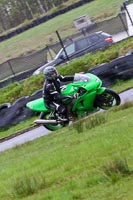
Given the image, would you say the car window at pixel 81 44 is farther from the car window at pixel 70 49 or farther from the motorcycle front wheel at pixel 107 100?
the motorcycle front wheel at pixel 107 100

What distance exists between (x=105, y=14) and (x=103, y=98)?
4685cm

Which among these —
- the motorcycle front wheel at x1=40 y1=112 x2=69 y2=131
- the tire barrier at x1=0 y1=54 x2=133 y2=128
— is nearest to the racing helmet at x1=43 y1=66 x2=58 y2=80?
the motorcycle front wheel at x1=40 y1=112 x2=69 y2=131

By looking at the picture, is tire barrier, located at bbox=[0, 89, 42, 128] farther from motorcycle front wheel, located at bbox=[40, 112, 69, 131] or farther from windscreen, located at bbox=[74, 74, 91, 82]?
windscreen, located at bbox=[74, 74, 91, 82]

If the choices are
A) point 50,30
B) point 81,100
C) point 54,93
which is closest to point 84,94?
point 81,100

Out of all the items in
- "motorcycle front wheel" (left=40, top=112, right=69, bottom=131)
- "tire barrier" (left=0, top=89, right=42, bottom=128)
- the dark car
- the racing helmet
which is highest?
the racing helmet

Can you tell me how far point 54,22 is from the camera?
72.9 meters

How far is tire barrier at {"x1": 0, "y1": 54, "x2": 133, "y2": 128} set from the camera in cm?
2184

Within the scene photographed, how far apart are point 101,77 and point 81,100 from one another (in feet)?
18.2

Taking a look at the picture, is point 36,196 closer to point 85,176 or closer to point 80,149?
point 85,176

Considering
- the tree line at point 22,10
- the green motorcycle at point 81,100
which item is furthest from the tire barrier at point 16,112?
the tree line at point 22,10

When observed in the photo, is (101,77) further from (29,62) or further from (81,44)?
(29,62)

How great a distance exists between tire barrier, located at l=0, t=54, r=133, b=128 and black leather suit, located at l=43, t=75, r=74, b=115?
5095mm

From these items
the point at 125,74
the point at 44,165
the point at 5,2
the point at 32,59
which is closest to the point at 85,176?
the point at 44,165

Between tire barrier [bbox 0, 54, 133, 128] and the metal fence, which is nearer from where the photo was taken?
tire barrier [bbox 0, 54, 133, 128]
